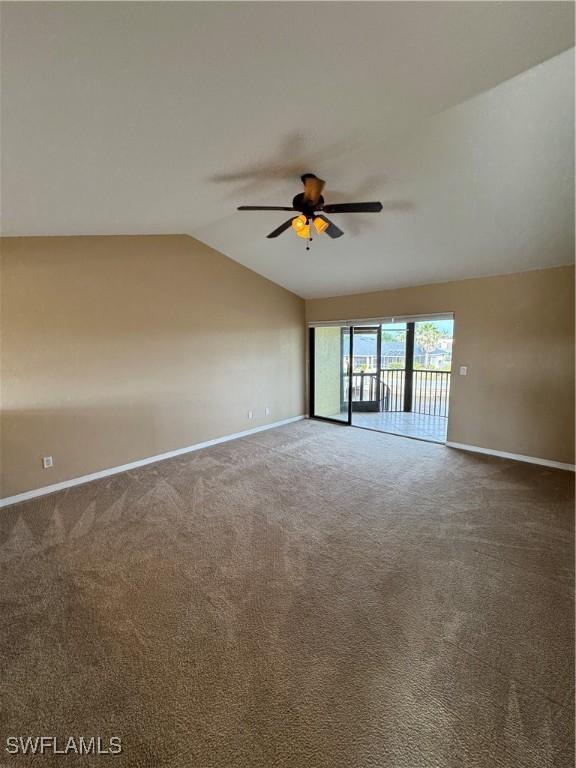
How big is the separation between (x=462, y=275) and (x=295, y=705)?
459 centimetres

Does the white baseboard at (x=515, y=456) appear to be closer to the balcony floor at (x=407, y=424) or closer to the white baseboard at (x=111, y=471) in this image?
the balcony floor at (x=407, y=424)

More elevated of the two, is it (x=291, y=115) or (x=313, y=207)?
(x=291, y=115)

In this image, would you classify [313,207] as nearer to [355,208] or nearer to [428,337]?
[355,208]

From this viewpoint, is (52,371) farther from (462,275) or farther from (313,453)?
(462,275)

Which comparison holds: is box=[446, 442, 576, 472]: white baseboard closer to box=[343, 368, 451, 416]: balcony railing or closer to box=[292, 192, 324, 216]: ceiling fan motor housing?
box=[343, 368, 451, 416]: balcony railing

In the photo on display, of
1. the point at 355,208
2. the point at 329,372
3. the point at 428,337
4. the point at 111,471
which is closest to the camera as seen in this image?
the point at 355,208

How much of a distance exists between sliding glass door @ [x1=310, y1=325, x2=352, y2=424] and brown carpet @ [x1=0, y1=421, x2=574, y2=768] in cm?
331

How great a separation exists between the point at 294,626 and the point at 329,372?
521 centimetres

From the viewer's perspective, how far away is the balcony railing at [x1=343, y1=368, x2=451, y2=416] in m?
6.89

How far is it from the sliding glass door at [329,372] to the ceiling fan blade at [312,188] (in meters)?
3.80

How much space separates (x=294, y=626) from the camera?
168 centimetres

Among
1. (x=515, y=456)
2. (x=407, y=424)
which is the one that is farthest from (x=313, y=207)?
(x=407, y=424)

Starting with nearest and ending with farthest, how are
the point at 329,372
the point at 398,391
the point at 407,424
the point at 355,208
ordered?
the point at 355,208 → the point at 407,424 → the point at 329,372 → the point at 398,391

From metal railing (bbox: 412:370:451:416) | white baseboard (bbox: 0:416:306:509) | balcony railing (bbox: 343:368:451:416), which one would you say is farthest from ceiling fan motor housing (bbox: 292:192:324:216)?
metal railing (bbox: 412:370:451:416)
